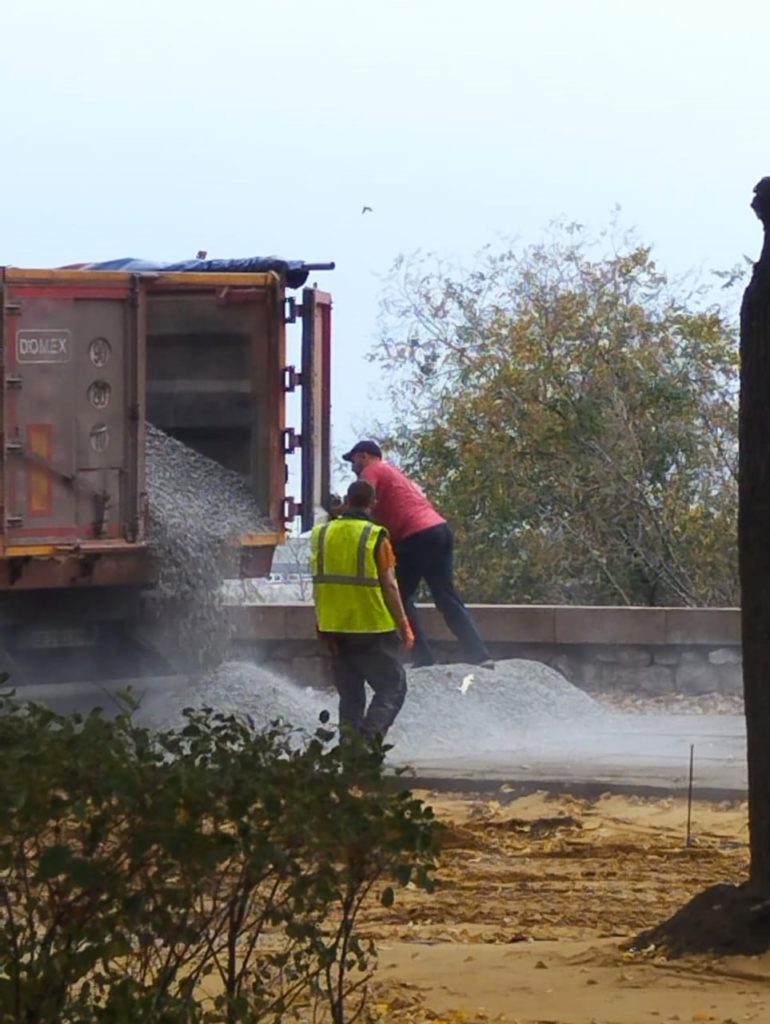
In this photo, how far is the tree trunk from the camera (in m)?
6.18

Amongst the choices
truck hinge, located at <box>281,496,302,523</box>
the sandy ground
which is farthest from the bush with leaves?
truck hinge, located at <box>281,496,302,523</box>

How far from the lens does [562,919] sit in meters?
7.23

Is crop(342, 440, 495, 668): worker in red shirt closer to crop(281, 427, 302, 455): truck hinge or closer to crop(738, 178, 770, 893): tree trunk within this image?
crop(281, 427, 302, 455): truck hinge

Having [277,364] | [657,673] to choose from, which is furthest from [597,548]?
[277,364]

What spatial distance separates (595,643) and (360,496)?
14.7ft

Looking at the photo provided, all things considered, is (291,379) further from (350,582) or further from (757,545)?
(757,545)

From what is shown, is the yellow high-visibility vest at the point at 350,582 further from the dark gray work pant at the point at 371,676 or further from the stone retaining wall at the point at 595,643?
the stone retaining wall at the point at 595,643

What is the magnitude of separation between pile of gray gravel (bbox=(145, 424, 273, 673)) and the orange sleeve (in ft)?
6.22

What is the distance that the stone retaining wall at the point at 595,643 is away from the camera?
48.2ft

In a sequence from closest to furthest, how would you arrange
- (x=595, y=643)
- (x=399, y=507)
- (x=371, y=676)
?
(x=371, y=676)
(x=399, y=507)
(x=595, y=643)

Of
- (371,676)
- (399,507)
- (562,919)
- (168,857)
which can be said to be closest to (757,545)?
(562,919)

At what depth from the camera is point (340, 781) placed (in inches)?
165

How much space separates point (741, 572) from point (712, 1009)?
141cm

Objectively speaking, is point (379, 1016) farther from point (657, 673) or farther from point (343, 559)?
point (657, 673)
